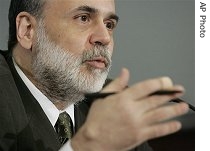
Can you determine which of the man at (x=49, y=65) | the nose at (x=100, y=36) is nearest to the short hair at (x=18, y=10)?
the man at (x=49, y=65)

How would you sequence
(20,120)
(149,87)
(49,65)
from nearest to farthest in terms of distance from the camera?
(149,87), (20,120), (49,65)

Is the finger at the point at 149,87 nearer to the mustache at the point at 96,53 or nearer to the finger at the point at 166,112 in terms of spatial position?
the finger at the point at 166,112

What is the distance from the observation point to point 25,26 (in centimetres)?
64

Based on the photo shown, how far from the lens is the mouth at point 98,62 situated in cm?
59

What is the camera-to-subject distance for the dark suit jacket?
513 millimetres

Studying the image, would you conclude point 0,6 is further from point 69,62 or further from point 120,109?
point 120,109

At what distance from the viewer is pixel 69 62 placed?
1.99ft

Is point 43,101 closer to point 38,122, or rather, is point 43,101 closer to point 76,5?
point 38,122

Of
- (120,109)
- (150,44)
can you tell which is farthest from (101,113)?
(150,44)

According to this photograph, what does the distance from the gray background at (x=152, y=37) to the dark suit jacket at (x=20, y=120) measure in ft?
0.49

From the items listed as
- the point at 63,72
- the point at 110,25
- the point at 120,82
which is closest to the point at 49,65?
the point at 63,72

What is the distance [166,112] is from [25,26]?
1.24 feet

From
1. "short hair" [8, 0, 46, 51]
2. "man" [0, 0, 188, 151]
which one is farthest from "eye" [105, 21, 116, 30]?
"short hair" [8, 0, 46, 51]

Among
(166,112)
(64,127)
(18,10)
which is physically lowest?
(64,127)
